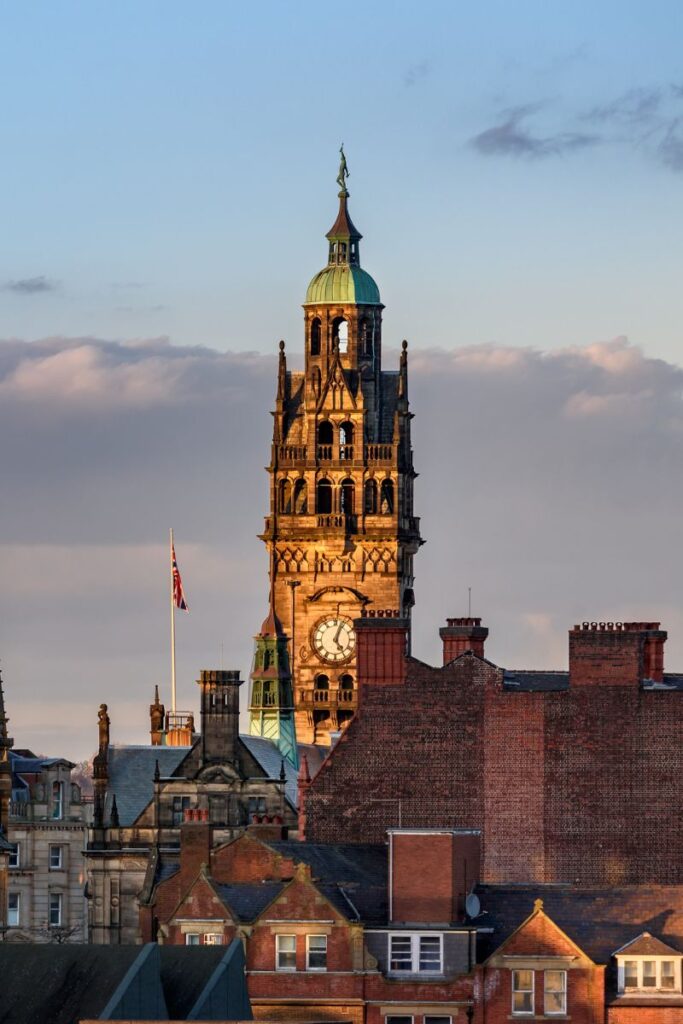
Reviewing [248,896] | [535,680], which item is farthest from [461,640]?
[248,896]

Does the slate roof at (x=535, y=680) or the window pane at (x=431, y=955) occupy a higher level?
the slate roof at (x=535, y=680)

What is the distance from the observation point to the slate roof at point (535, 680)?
160 m

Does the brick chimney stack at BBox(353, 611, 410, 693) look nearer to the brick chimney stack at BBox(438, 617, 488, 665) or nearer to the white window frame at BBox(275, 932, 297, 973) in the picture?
the brick chimney stack at BBox(438, 617, 488, 665)

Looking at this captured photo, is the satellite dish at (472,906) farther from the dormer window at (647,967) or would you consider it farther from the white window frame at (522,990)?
the dormer window at (647,967)

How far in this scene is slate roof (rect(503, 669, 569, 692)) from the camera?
15962cm

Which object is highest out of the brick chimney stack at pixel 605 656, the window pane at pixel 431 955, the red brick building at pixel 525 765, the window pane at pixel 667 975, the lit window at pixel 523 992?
the brick chimney stack at pixel 605 656

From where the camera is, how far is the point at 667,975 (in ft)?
451

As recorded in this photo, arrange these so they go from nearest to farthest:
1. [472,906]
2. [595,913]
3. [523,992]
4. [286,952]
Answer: [523,992] < [286,952] < [595,913] < [472,906]

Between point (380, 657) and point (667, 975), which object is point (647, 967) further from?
point (380, 657)

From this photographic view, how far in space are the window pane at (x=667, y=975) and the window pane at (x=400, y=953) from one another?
7372mm

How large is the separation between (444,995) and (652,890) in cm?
793

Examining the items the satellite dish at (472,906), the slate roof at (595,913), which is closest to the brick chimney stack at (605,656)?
the slate roof at (595,913)

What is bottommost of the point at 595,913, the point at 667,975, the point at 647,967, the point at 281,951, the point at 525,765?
the point at 667,975

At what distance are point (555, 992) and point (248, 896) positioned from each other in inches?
414
